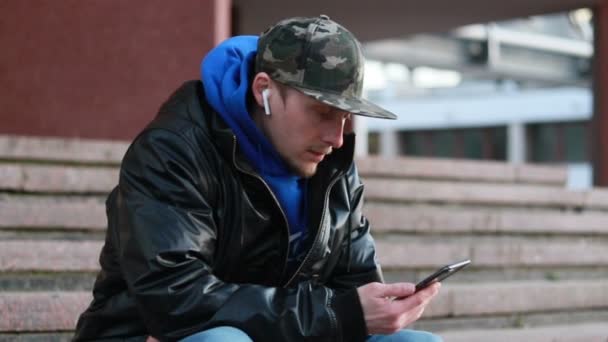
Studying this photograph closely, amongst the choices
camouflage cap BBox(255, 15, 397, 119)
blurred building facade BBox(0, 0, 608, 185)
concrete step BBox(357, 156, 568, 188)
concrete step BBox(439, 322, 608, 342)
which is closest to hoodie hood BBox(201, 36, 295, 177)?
camouflage cap BBox(255, 15, 397, 119)

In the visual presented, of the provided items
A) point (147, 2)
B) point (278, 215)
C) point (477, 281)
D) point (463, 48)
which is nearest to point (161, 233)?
point (278, 215)

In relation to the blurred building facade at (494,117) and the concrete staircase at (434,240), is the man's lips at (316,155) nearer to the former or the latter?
the concrete staircase at (434,240)

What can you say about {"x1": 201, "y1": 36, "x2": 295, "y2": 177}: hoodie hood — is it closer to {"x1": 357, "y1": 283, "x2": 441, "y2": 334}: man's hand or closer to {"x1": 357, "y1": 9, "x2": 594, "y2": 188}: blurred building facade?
{"x1": 357, "y1": 283, "x2": 441, "y2": 334}: man's hand

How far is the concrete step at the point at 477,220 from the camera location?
626 centimetres

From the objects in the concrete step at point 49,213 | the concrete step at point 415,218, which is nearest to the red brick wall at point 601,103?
the concrete step at point 415,218

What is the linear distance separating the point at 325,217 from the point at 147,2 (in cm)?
413

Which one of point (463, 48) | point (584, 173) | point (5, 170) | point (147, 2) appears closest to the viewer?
point (5, 170)

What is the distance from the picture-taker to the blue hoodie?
2.87 metres

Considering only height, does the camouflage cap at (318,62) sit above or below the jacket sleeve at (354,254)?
above

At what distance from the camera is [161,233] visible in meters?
2.66

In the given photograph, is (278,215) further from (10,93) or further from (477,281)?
(10,93)

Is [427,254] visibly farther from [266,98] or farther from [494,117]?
[494,117]

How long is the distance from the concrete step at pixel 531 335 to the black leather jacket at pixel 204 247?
218 centimetres

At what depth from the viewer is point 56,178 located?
18.1 feet
